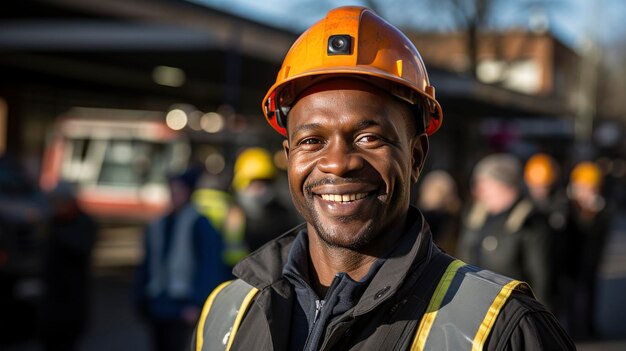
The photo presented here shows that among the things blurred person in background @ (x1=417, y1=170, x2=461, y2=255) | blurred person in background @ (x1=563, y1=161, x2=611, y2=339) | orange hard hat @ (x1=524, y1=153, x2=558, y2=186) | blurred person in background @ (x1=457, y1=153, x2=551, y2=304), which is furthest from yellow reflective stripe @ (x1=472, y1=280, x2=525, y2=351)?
blurred person in background @ (x1=563, y1=161, x2=611, y2=339)

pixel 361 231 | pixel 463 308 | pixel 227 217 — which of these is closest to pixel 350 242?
pixel 361 231

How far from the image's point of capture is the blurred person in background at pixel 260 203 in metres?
5.88

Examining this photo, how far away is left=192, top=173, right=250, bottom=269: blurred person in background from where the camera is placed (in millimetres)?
6074

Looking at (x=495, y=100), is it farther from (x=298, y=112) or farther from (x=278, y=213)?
(x=298, y=112)

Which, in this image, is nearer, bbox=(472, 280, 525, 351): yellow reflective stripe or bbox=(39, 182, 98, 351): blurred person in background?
bbox=(472, 280, 525, 351): yellow reflective stripe

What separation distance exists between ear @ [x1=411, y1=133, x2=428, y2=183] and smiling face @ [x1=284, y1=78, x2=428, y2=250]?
0.07 metres

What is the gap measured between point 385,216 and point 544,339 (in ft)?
1.63

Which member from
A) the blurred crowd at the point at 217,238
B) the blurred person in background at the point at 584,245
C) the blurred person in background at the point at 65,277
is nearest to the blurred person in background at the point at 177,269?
the blurred crowd at the point at 217,238

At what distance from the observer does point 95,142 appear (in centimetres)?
1967

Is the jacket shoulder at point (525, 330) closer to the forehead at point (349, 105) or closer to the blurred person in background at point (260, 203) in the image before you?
the forehead at point (349, 105)

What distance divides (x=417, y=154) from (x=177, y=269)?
11.9 ft

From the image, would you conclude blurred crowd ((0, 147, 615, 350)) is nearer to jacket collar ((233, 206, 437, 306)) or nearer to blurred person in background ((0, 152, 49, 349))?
blurred person in background ((0, 152, 49, 349))

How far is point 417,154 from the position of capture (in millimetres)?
2146

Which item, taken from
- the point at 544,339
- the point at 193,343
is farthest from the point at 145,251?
the point at 544,339
